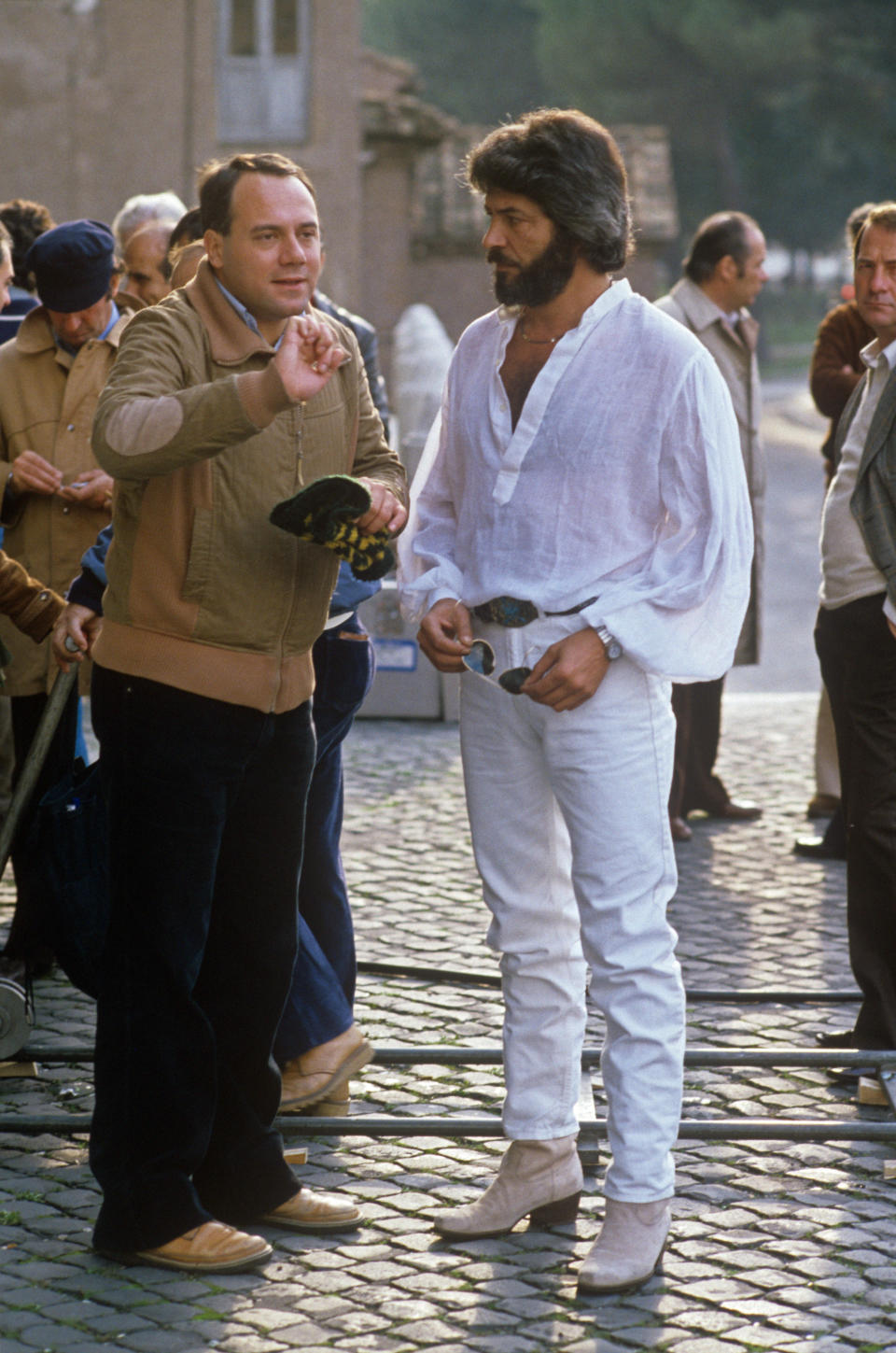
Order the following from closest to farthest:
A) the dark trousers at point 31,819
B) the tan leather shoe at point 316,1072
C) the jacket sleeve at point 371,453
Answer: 1. the jacket sleeve at point 371,453
2. the dark trousers at point 31,819
3. the tan leather shoe at point 316,1072

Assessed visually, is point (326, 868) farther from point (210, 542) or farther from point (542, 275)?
point (542, 275)

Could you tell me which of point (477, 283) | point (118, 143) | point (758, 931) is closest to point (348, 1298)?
point (758, 931)

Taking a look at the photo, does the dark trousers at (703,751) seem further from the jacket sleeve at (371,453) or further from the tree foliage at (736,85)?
the tree foliage at (736,85)

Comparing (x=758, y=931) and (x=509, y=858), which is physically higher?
(x=509, y=858)

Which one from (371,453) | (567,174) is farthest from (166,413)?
(567,174)

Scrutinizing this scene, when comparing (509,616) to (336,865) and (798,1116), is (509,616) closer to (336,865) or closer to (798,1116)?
(336,865)

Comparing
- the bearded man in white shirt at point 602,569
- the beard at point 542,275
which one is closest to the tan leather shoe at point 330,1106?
the bearded man in white shirt at point 602,569

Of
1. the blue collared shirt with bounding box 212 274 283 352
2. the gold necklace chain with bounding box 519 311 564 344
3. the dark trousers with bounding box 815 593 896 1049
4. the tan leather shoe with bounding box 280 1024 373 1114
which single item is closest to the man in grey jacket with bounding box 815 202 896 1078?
the dark trousers with bounding box 815 593 896 1049

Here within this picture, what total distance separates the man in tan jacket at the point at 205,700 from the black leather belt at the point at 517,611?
26 centimetres

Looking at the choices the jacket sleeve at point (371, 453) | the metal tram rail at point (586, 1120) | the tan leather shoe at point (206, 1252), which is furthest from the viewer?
the metal tram rail at point (586, 1120)

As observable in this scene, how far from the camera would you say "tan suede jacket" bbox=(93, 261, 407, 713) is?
142 inches

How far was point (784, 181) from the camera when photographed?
53969 mm

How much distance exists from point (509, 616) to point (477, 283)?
102ft

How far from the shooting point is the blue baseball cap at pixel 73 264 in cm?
531
